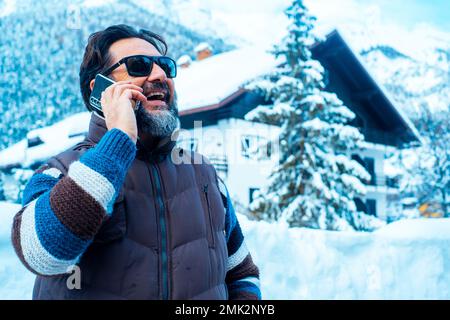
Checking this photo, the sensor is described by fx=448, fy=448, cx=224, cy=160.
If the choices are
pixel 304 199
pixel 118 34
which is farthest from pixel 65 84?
pixel 118 34

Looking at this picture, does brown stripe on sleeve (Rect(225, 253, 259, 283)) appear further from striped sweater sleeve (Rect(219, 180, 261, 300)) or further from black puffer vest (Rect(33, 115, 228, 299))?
black puffer vest (Rect(33, 115, 228, 299))

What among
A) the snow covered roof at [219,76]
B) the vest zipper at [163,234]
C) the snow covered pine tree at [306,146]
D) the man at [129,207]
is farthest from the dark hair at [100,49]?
the snow covered roof at [219,76]

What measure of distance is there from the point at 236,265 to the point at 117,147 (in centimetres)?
84

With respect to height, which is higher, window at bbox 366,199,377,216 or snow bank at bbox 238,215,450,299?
window at bbox 366,199,377,216

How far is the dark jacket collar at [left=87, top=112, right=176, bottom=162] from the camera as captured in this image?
5.21ft

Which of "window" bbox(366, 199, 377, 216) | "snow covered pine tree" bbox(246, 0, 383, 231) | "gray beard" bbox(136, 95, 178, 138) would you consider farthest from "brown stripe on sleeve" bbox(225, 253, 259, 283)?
"window" bbox(366, 199, 377, 216)

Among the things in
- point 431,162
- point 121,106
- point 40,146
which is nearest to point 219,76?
point 40,146

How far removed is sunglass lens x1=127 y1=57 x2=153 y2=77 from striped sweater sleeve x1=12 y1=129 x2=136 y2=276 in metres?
0.43

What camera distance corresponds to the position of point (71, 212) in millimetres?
1205

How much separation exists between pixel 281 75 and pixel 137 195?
13.4 m

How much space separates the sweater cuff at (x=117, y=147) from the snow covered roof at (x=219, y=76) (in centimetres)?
1470

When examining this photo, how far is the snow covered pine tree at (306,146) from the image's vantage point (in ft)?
44.3

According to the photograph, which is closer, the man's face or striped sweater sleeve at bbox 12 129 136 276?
striped sweater sleeve at bbox 12 129 136 276

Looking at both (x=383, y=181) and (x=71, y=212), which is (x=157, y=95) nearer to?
(x=71, y=212)
